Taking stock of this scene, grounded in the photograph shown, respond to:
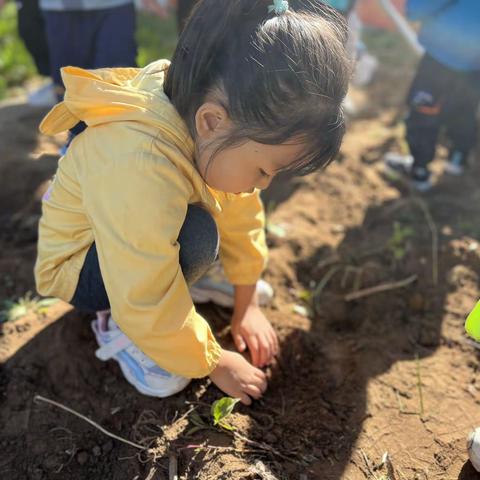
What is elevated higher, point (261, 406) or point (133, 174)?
point (133, 174)

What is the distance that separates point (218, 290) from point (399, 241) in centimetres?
81

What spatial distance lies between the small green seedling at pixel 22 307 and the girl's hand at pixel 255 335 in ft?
2.07

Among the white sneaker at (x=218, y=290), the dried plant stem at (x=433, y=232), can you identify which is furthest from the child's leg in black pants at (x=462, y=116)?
the white sneaker at (x=218, y=290)

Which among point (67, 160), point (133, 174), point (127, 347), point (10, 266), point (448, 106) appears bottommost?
point (10, 266)

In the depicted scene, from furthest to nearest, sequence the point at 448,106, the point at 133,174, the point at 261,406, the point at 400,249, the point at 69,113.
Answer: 1. the point at 448,106
2. the point at 400,249
3. the point at 261,406
4. the point at 69,113
5. the point at 133,174

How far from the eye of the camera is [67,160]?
149 cm

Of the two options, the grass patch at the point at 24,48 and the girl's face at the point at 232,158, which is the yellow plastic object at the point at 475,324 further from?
the grass patch at the point at 24,48

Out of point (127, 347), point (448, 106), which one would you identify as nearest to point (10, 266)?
point (127, 347)

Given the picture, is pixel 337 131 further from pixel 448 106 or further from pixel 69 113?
pixel 448 106

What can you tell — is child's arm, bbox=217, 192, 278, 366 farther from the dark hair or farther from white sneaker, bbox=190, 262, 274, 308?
the dark hair

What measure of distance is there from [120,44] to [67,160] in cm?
132

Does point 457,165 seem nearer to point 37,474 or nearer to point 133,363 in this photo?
point 133,363

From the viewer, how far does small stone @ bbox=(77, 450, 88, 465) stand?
160cm

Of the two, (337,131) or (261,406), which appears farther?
(261,406)
